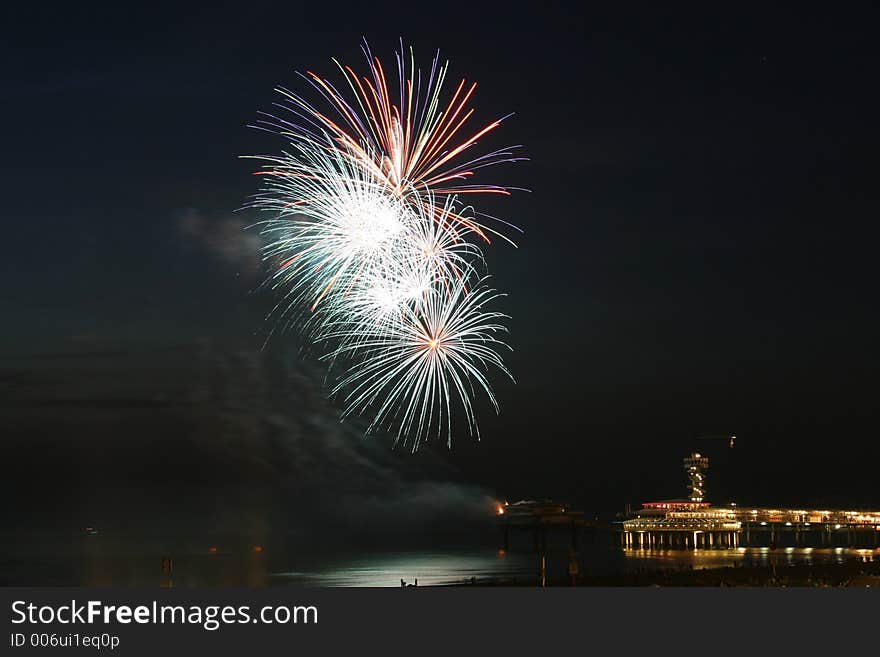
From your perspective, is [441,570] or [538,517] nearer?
[441,570]

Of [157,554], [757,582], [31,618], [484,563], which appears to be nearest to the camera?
[31,618]

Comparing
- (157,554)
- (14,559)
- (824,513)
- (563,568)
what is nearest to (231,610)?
(563,568)

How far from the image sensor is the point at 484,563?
127 metres

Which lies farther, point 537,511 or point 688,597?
point 537,511

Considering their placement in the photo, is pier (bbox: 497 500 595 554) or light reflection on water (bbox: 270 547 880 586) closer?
light reflection on water (bbox: 270 547 880 586)

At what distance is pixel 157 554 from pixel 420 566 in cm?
4786

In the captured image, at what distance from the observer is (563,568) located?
107812 mm

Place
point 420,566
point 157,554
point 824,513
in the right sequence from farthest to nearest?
point 824,513 → point 157,554 → point 420,566

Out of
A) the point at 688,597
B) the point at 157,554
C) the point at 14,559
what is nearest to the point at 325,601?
the point at 688,597

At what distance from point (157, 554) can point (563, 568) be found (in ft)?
217

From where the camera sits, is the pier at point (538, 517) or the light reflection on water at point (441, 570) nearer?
the light reflection on water at point (441, 570)

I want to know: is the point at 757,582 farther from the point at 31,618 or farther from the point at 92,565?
the point at 92,565

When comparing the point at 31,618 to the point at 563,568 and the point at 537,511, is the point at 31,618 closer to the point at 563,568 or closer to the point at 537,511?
the point at 563,568

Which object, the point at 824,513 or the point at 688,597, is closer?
the point at 688,597
